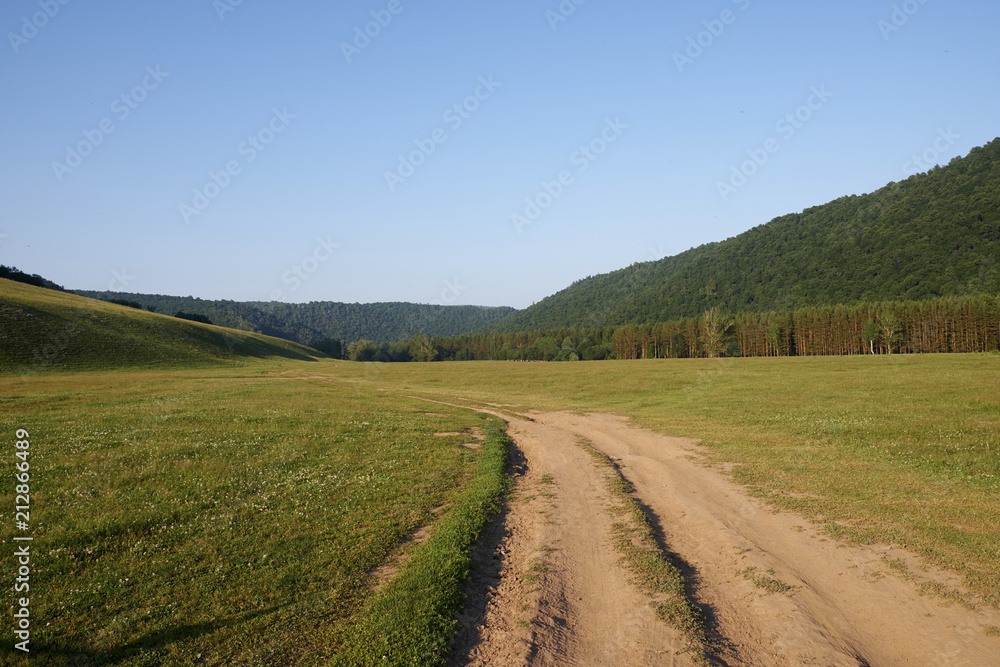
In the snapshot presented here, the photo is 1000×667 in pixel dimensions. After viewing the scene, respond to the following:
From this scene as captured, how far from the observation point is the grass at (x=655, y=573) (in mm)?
7980

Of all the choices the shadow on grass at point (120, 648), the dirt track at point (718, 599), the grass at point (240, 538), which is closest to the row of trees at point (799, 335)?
the dirt track at point (718, 599)

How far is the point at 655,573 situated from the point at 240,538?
32.2ft

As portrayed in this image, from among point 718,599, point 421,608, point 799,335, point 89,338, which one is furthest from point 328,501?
point 799,335

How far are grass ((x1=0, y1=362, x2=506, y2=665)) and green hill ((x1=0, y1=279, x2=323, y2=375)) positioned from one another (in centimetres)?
6089

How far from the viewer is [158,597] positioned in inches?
346

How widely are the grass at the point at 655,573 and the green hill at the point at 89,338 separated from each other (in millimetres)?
84101

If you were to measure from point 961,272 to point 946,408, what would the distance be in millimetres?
172470

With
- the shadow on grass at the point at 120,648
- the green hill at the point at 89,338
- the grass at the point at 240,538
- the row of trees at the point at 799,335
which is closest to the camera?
the shadow on grass at the point at 120,648

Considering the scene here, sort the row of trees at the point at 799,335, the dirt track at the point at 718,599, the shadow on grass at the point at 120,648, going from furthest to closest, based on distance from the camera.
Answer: the row of trees at the point at 799,335, the dirt track at the point at 718,599, the shadow on grass at the point at 120,648

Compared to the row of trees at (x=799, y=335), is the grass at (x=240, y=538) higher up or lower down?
lower down

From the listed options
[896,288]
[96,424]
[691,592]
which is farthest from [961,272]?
[96,424]

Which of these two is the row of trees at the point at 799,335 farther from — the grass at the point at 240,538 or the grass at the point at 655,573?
the grass at the point at 240,538

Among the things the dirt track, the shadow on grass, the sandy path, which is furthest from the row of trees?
the shadow on grass

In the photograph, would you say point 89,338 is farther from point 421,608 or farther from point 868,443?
point 868,443
